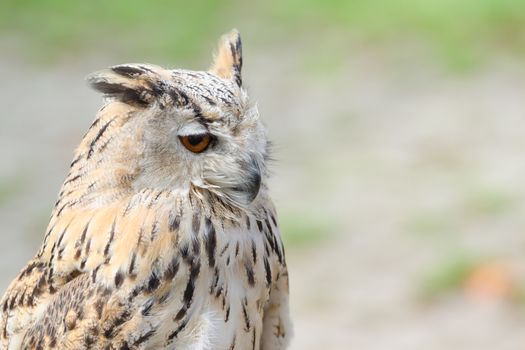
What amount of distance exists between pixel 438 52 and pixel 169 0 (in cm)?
170

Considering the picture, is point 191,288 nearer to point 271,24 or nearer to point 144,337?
point 144,337

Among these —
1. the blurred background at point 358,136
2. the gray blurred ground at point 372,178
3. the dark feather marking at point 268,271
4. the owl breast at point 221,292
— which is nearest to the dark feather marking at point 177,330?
the owl breast at point 221,292

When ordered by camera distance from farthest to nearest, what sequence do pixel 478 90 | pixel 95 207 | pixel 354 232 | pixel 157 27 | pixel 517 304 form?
pixel 157 27, pixel 478 90, pixel 354 232, pixel 517 304, pixel 95 207

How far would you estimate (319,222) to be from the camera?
495 centimetres

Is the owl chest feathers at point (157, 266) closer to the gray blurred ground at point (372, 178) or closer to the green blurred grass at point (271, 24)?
the gray blurred ground at point (372, 178)

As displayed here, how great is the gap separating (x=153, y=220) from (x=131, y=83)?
11.5 inches

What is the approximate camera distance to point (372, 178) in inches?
206

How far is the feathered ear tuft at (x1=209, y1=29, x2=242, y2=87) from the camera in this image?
261 cm

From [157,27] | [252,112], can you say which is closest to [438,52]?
[157,27]

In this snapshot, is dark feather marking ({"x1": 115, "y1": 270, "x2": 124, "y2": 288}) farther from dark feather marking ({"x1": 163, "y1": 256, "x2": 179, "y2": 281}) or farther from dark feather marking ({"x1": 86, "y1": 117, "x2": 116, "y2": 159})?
dark feather marking ({"x1": 86, "y1": 117, "x2": 116, "y2": 159})

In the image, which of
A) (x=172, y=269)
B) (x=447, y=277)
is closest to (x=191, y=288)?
(x=172, y=269)

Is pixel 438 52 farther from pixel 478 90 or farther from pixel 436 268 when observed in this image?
pixel 436 268

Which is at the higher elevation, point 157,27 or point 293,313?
point 157,27

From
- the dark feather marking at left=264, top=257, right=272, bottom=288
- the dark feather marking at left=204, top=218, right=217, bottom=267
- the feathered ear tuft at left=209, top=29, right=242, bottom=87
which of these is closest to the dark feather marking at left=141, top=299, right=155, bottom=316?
the dark feather marking at left=204, top=218, right=217, bottom=267
